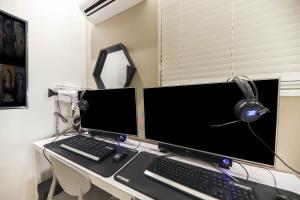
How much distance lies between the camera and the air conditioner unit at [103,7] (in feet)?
4.85

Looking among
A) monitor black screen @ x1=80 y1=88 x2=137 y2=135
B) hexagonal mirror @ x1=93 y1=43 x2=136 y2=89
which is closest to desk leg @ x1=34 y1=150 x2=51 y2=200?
monitor black screen @ x1=80 y1=88 x2=137 y2=135

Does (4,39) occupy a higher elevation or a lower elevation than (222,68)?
higher

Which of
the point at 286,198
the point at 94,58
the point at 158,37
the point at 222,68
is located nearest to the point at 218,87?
the point at 222,68

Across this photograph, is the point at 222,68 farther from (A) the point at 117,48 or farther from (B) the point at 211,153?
(A) the point at 117,48

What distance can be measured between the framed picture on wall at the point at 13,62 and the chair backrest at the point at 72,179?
2.53ft

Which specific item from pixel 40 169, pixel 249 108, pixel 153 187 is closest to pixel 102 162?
pixel 153 187

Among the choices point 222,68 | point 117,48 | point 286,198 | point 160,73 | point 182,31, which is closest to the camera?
point 286,198

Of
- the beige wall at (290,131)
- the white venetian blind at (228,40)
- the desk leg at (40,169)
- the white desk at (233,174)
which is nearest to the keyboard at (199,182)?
the white desk at (233,174)

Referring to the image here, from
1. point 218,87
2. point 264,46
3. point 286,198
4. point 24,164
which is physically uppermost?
point 264,46

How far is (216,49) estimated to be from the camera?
1.09 meters

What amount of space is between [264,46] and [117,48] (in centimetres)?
127

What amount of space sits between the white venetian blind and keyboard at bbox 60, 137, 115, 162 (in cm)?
77

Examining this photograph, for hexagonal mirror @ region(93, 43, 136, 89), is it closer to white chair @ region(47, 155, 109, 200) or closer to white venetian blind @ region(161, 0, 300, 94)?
white venetian blind @ region(161, 0, 300, 94)

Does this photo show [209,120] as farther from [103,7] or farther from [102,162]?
[103,7]
